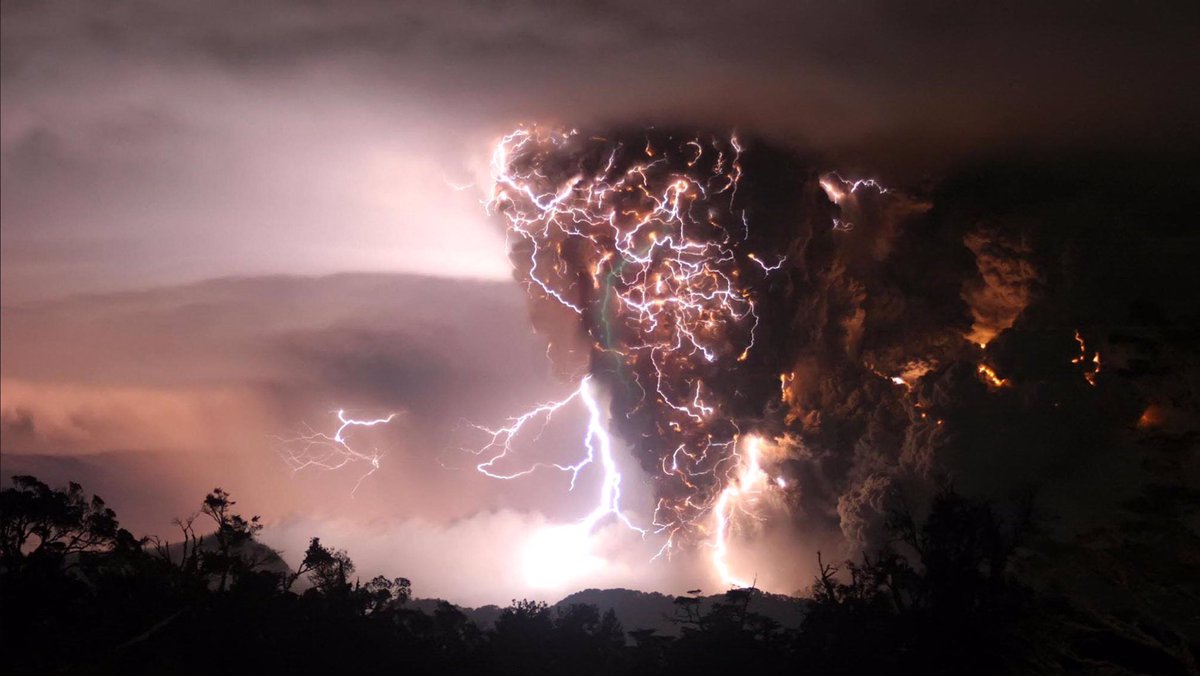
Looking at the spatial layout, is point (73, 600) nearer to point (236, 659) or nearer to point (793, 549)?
point (236, 659)

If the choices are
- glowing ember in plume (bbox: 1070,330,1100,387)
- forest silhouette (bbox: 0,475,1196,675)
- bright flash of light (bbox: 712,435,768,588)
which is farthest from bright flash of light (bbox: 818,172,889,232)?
forest silhouette (bbox: 0,475,1196,675)

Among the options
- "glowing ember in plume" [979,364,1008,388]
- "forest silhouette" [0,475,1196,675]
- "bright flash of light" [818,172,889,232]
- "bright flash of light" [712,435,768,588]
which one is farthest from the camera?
"bright flash of light" [712,435,768,588]

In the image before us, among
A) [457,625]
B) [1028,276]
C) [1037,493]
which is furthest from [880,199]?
[457,625]

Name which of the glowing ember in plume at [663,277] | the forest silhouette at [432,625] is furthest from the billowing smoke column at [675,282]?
the forest silhouette at [432,625]

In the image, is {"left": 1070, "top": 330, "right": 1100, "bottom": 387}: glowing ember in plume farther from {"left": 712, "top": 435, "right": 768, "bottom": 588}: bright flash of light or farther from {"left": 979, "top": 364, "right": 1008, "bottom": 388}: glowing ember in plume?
{"left": 712, "top": 435, "right": 768, "bottom": 588}: bright flash of light

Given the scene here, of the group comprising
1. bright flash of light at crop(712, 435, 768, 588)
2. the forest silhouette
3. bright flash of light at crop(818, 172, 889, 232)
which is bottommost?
the forest silhouette

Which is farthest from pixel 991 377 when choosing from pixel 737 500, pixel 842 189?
pixel 737 500

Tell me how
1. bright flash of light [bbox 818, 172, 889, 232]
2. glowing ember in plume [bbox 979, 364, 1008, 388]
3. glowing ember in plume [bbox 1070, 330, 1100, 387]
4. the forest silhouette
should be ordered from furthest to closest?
bright flash of light [bbox 818, 172, 889, 232] → glowing ember in plume [bbox 979, 364, 1008, 388] → glowing ember in plume [bbox 1070, 330, 1100, 387] → the forest silhouette
